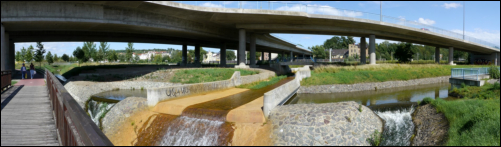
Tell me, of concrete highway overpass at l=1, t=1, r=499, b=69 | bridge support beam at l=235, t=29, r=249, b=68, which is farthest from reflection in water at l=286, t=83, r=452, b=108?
bridge support beam at l=235, t=29, r=249, b=68

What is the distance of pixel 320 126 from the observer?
10969 mm

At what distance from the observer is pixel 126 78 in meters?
29.6

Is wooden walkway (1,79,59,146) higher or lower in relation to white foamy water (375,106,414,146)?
higher

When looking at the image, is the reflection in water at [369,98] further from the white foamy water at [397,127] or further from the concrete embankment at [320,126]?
the concrete embankment at [320,126]

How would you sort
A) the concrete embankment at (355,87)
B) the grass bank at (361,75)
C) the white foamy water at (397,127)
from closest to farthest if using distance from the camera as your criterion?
1. the white foamy water at (397,127)
2. the concrete embankment at (355,87)
3. the grass bank at (361,75)

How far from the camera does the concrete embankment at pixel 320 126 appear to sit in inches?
416

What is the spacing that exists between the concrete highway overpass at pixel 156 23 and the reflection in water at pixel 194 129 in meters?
15.9

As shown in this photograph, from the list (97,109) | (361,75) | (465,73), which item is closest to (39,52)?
(97,109)

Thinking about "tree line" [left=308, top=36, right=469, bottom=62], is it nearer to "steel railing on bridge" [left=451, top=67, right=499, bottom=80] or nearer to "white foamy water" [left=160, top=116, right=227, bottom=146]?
"steel railing on bridge" [left=451, top=67, right=499, bottom=80]

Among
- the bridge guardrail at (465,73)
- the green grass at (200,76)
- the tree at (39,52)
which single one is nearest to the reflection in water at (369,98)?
the bridge guardrail at (465,73)

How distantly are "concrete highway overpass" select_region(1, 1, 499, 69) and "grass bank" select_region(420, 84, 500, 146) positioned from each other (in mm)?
21888

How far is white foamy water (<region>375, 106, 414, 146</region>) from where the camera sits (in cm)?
1150

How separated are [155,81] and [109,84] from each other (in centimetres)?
418

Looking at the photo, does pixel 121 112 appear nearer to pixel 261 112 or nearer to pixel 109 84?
pixel 261 112
